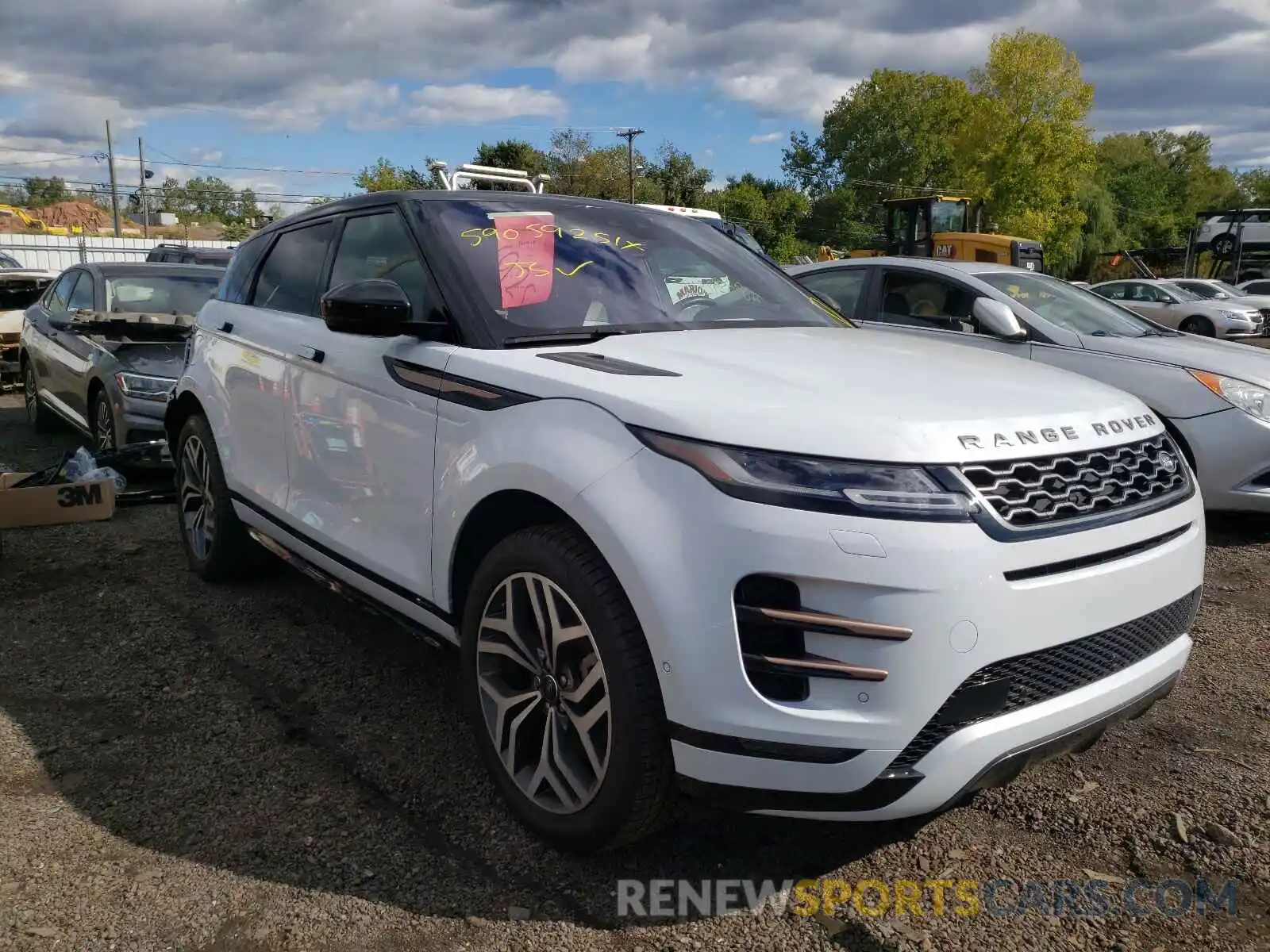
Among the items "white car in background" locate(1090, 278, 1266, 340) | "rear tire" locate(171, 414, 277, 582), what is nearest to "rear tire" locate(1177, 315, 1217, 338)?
"white car in background" locate(1090, 278, 1266, 340)

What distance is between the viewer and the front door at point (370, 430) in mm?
2971

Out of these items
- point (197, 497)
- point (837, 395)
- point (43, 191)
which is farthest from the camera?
point (43, 191)

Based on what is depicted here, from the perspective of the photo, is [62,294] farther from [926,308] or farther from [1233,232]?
[1233,232]

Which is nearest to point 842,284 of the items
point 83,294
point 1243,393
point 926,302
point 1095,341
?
point 926,302

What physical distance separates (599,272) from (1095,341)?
14.0ft

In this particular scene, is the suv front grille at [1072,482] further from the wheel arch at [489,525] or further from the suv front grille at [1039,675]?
the wheel arch at [489,525]

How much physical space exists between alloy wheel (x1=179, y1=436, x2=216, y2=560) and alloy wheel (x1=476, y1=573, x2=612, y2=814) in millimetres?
2506

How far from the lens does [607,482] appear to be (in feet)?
7.45

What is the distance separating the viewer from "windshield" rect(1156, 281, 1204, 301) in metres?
24.6

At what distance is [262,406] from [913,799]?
9.80 feet

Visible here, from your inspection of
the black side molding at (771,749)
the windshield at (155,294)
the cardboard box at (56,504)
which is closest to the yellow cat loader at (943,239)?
the windshield at (155,294)

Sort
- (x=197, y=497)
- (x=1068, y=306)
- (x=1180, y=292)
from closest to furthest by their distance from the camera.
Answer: (x=197, y=497) < (x=1068, y=306) < (x=1180, y=292)

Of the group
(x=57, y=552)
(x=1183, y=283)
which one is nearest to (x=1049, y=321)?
(x=57, y=552)

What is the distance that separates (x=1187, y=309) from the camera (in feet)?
75.2
